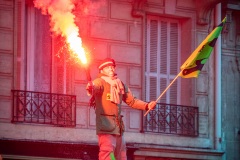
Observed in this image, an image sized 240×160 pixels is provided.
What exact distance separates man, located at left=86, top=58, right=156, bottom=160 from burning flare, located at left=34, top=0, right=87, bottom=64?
49 centimetres

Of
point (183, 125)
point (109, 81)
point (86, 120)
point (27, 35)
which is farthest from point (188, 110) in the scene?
point (109, 81)

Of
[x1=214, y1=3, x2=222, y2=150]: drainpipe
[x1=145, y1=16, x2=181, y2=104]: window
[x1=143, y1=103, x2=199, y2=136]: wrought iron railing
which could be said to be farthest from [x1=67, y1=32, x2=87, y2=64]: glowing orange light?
[x1=214, y1=3, x2=222, y2=150]: drainpipe

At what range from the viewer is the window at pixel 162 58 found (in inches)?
1011

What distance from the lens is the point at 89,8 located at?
2427cm

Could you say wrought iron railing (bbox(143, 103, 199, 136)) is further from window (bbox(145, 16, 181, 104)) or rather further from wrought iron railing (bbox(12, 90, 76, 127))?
wrought iron railing (bbox(12, 90, 76, 127))

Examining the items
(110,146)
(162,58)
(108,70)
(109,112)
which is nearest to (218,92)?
(162,58)

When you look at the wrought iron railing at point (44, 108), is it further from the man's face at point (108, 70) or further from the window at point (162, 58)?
the man's face at point (108, 70)

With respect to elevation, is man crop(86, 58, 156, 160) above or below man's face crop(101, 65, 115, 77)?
below

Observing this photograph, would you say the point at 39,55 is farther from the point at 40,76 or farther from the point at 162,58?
the point at 162,58

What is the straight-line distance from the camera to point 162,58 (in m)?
25.9

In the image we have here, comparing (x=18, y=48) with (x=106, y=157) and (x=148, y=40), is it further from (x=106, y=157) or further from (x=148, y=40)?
(x=106, y=157)

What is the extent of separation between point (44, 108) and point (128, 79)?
7.78 ft

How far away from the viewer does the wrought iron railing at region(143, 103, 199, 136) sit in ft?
83.0

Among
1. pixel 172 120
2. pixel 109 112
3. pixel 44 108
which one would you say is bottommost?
pixel 109 112
